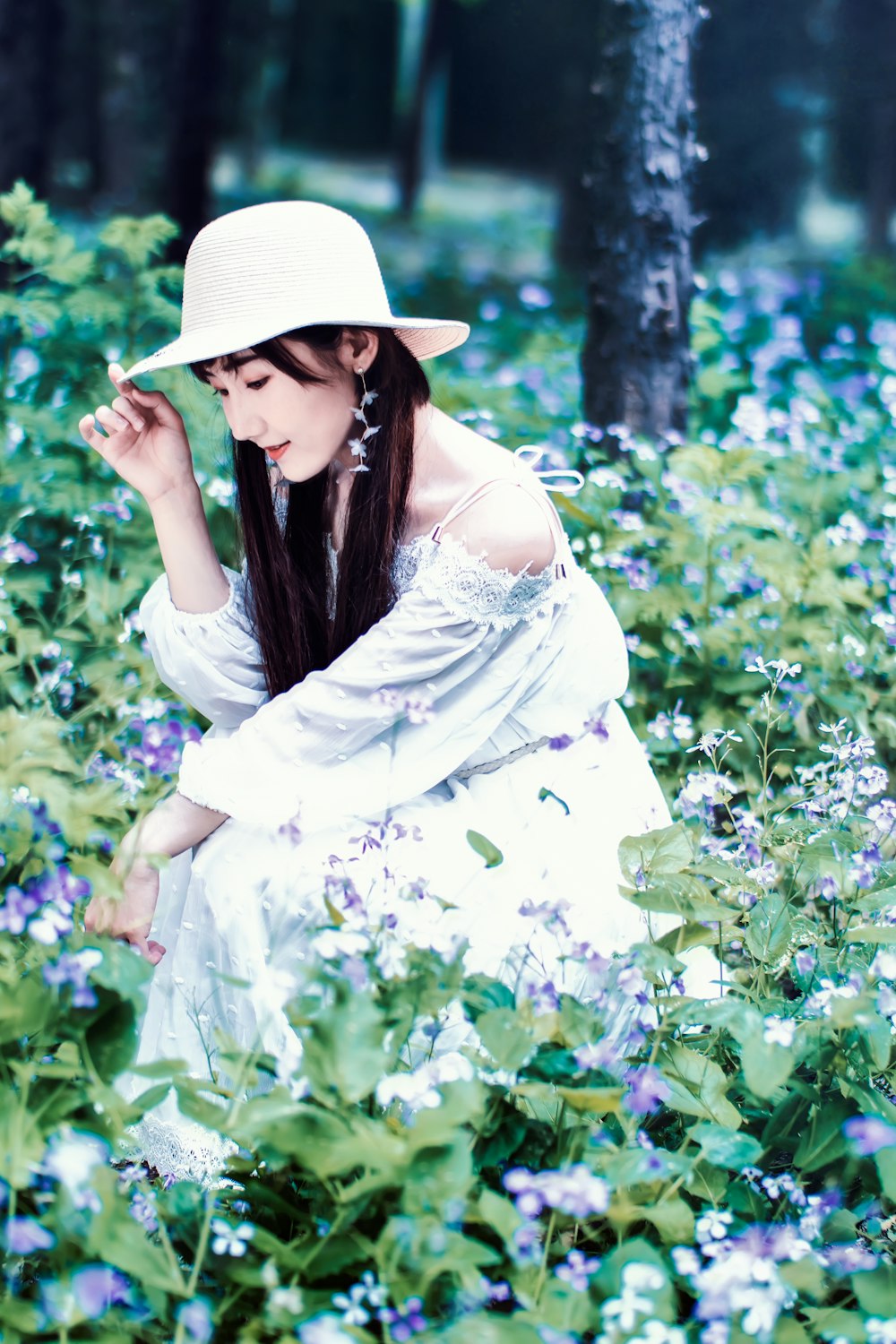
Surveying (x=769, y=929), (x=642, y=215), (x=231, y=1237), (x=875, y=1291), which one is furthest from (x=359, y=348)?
(x=642, y=215)

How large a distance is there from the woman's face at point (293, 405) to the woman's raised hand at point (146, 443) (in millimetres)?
121

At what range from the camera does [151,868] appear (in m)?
1.89

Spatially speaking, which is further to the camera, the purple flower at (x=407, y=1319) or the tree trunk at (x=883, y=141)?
the tree trunk at (x=883, y=141)

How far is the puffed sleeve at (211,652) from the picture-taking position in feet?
7.41

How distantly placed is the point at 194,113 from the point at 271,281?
633 cm

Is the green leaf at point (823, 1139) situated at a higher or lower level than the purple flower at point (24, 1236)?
lower

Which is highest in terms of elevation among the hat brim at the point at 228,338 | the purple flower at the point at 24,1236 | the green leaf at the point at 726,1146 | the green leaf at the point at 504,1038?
the hat brim at the point at 228,338

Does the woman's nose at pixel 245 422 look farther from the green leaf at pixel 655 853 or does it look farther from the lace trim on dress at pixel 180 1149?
the lace trim on dress at pixel 180 1149

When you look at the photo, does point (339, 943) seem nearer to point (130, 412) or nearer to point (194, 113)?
point (130, 412)

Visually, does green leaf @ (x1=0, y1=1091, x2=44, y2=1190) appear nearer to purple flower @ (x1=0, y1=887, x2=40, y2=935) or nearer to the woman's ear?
purple flower @ (x1=0, y1=887, x2=40, y2=935)

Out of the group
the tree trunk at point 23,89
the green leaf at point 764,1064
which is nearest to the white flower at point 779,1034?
the green leaf at point 764,1064

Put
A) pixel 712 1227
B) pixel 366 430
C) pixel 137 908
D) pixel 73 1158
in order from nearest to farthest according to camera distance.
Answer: pixel 73 1158
pixel 712 1227
pixel 137 908
pixel 366 430

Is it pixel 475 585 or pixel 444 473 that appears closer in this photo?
pixel 475 585

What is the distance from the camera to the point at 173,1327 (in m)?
1.48
